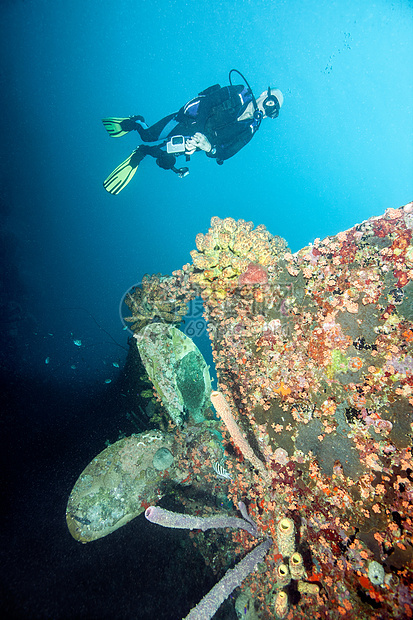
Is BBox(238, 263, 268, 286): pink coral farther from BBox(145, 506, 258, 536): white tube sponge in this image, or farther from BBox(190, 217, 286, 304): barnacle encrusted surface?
BBox(145, 506, 258, 536): white tube sponge

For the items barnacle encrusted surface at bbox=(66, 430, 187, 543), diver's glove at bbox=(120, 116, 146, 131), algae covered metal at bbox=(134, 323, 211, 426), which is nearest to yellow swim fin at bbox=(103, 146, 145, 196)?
→ diver's glove at bbox=(120, 116, 146, 131)

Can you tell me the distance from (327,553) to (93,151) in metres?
65.9

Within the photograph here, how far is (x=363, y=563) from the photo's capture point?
6.37ft

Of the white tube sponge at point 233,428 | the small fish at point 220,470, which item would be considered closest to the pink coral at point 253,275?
the white tube sponge at point 233,428

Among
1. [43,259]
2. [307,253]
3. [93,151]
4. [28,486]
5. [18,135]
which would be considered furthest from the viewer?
[93,151]

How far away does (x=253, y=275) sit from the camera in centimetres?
290

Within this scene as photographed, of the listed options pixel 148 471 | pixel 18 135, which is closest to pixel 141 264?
pixel 18 135

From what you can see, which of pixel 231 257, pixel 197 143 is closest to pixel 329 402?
pixel 231 257

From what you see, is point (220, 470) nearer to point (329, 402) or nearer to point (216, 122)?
point (329, 402)

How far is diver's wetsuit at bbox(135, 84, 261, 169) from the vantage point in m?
9.50

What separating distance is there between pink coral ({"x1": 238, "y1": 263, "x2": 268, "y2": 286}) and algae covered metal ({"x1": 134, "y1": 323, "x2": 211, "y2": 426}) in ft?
7.75

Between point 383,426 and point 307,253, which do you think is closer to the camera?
point 383,426

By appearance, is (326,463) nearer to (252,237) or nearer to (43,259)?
(252,237)

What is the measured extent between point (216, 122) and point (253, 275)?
33.3 ft
